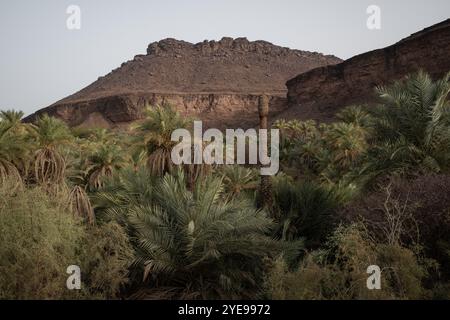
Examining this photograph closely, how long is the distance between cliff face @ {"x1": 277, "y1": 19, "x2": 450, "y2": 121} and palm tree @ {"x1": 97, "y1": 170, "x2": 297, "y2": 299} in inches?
1867

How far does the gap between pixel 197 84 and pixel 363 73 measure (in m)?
46.2

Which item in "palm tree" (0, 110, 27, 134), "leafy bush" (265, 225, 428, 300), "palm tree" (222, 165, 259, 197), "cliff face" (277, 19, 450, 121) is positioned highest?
"cliff face" (277, 19, 450, 121)

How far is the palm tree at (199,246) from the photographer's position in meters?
9.39

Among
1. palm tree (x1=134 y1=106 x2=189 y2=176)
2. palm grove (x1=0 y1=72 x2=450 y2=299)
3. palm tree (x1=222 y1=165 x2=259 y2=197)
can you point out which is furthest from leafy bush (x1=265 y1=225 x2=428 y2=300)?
palm tree (x1=222 y1=165 x2=259 y2=197)

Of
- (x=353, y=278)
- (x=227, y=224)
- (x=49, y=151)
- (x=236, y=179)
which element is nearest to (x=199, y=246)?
(x=227, y=224)

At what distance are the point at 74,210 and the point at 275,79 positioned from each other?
4043 inches

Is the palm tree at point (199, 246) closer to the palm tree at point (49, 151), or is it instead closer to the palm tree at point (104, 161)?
the palm tree at point (49, 151)

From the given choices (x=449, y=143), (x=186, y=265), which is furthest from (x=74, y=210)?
(x=449, y=143)

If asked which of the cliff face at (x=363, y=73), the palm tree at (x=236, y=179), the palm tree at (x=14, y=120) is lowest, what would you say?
the palm tree at (x=236, y=179)

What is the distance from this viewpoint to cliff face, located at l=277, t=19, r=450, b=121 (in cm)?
5394

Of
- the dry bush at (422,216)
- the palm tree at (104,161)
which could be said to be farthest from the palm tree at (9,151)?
the dry bush at (422,216)

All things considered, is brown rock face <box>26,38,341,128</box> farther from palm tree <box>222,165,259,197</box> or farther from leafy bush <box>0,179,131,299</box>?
leafy bush <box>0,179,131,299</box>

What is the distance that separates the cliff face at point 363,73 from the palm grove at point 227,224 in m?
43.5
